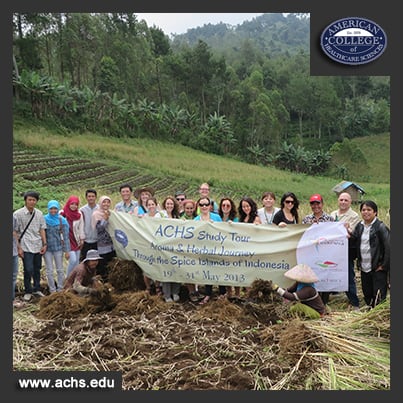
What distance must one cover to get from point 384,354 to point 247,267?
1.93m

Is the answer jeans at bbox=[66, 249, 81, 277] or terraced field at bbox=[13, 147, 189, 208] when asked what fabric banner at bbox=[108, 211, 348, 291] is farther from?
terraced field at bbox=[13, 147, 189, 208]

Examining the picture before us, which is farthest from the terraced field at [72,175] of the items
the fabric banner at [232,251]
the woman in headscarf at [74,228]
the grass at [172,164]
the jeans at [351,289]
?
the jeans at [351,289]

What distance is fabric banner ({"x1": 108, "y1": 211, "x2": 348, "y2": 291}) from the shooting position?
5.64 m

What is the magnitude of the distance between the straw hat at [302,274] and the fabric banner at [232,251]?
37cm

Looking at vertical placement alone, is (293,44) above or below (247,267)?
above

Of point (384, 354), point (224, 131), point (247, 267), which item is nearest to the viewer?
point (384, 354)

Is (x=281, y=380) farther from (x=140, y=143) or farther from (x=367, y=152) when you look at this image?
(x=367, y=152)

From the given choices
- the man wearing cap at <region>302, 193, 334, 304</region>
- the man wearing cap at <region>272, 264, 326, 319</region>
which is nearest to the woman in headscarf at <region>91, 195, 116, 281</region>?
the man wearing cap at <region>272, 264, 326, 319</region>

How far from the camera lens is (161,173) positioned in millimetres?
13992

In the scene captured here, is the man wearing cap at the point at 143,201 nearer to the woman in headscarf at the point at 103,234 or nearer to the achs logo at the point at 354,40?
the woman in headscarf at the point at 103,234

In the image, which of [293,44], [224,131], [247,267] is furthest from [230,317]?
[293,44]

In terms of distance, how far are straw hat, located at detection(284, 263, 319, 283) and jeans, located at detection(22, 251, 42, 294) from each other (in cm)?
335

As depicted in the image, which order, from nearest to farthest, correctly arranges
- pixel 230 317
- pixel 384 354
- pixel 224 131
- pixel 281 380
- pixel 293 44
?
1. pixel 281 380
2. pixel 384 354
3. pixel 230 317
4. pixel 224 131
5. pixel 293 44

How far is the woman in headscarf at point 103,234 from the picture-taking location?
20.4ft
